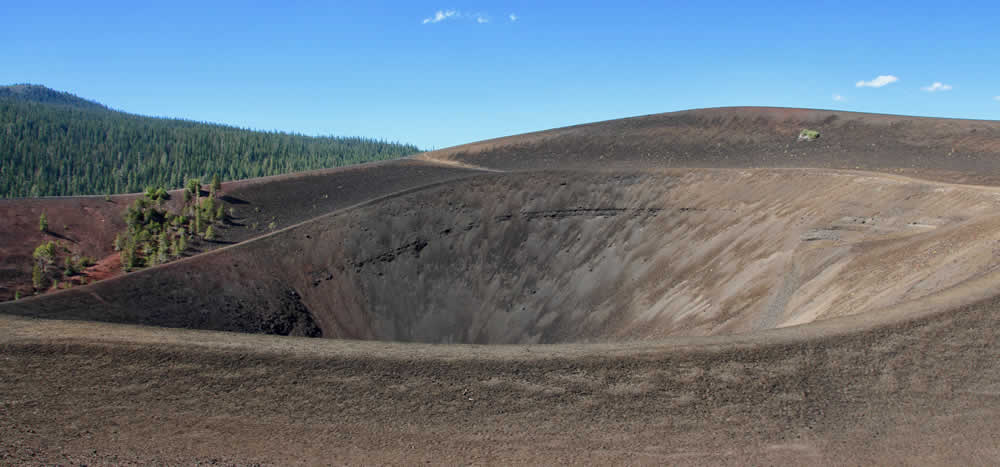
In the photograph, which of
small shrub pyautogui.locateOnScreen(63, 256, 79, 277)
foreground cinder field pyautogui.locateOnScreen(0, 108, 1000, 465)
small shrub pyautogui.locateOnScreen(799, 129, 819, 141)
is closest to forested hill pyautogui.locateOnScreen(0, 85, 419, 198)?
small shrub pyautogui.locateOnScreen(63, 256, 79, 277)

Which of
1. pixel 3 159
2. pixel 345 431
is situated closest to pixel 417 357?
pixel 345 431

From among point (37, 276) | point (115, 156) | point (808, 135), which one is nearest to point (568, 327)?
point (37, 276)

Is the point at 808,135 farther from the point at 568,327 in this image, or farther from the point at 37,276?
the point at 37,276

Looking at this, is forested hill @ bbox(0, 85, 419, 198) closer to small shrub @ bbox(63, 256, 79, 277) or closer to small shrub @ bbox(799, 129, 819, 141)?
small shrub @ bbox(63, 256, 79, 277)

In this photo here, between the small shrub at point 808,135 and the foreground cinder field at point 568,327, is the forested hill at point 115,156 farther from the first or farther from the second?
the small shrub at point 808,135

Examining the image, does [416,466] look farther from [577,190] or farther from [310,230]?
[577,190]

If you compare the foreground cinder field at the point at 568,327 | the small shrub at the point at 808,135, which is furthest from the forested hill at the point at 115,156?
the small shrub at the point at 808,135
